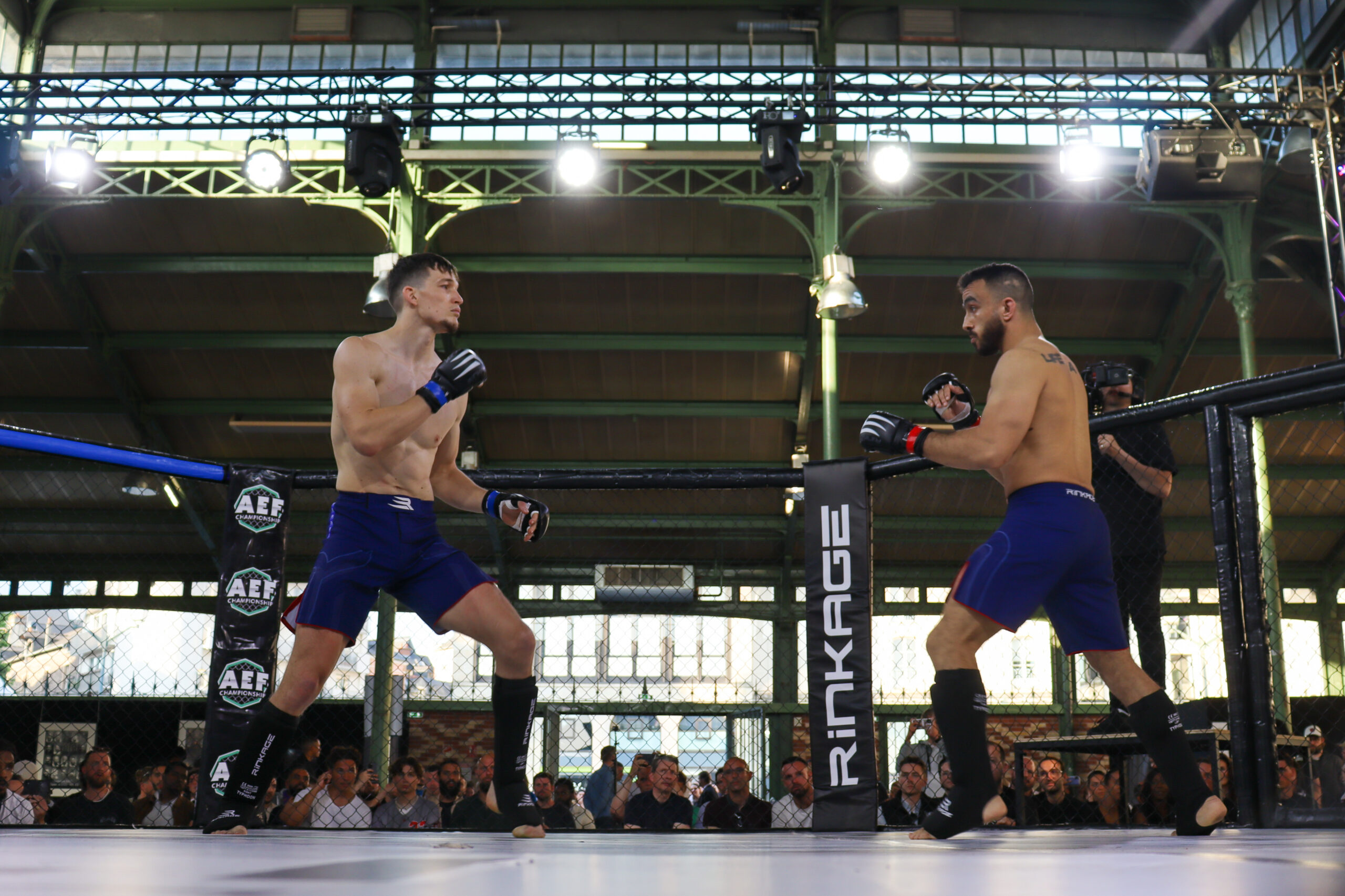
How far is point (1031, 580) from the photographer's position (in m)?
2.44

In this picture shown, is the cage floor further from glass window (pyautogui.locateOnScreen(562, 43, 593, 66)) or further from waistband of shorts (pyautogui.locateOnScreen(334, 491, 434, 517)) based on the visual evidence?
glass window (pyautogui.locateOnScreen(562, 43, 593, 66))

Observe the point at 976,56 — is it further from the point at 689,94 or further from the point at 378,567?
the point at 378,567

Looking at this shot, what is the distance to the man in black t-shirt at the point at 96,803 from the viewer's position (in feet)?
17.0

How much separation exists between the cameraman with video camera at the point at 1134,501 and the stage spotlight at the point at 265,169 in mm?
9359

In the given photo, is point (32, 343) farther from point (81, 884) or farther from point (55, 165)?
point (81, 884)

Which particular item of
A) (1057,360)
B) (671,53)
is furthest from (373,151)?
(1057,360)

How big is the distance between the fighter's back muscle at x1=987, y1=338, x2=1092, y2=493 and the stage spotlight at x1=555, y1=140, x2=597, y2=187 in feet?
28.1

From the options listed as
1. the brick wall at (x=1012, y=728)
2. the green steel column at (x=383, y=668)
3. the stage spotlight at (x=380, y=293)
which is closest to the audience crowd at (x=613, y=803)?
the green steel column at (x=383, y=668)

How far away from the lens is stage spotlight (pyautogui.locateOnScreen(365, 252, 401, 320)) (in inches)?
368

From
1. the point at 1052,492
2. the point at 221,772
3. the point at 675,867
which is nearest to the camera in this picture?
the point at 675,867

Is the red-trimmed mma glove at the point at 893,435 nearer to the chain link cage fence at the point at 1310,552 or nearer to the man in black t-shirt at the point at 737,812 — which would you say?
the man in black t-shirt at the point at 737,812

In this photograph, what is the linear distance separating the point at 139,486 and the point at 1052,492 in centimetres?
1414

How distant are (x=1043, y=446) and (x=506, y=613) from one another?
1369mm

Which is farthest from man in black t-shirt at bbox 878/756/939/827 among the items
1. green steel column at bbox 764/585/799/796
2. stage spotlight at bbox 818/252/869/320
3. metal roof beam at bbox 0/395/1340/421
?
metal roof beam at bbox 0/395/1340/421
